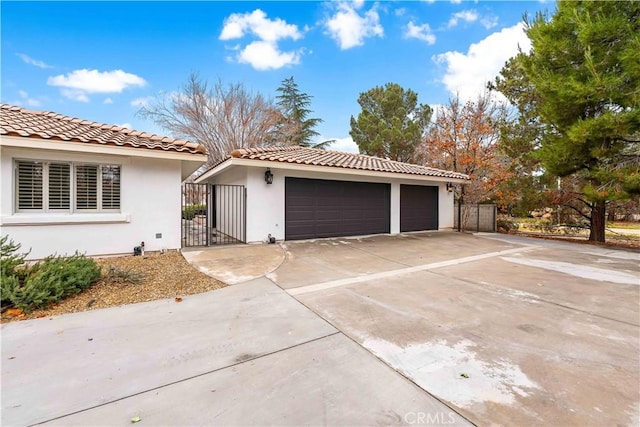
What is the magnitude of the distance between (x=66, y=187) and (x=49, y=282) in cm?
354

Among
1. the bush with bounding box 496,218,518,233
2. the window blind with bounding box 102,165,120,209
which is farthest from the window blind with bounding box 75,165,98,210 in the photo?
the bush with bounding box 496,218,518,233

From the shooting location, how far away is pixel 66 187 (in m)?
6.47

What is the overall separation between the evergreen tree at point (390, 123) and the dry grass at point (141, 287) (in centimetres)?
2011

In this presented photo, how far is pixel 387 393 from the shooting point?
87.4 inches

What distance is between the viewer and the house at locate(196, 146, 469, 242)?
9.26 m

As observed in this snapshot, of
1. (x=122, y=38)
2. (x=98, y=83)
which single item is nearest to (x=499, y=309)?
(x=122, y=38)

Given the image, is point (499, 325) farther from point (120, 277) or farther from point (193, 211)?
point (193, 211)

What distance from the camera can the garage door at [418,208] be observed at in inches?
502

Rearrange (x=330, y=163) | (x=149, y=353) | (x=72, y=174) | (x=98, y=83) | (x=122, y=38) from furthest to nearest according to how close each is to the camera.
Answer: (x=98, y=83) → (x=122, y=38) → (x=330, y=163) → (x=72, y=174) → (x=149, y=353)

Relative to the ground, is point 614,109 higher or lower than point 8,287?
higher

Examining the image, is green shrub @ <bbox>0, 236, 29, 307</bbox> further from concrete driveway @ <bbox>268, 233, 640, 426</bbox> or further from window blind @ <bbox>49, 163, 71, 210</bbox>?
concrete driveway @ <bbox>268, 233, 640, 426</bbox>

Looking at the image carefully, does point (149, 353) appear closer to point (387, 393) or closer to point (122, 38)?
point (387, 393)

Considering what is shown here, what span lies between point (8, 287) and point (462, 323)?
6.24m

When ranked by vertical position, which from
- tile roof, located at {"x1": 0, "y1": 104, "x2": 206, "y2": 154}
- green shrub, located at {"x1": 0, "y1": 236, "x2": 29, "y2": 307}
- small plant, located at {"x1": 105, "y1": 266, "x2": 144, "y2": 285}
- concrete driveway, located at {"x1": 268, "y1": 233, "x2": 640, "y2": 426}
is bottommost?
concrete driveway, located at {"x1": 268, "y1": 233, "x2": 640, "y2": 426}
